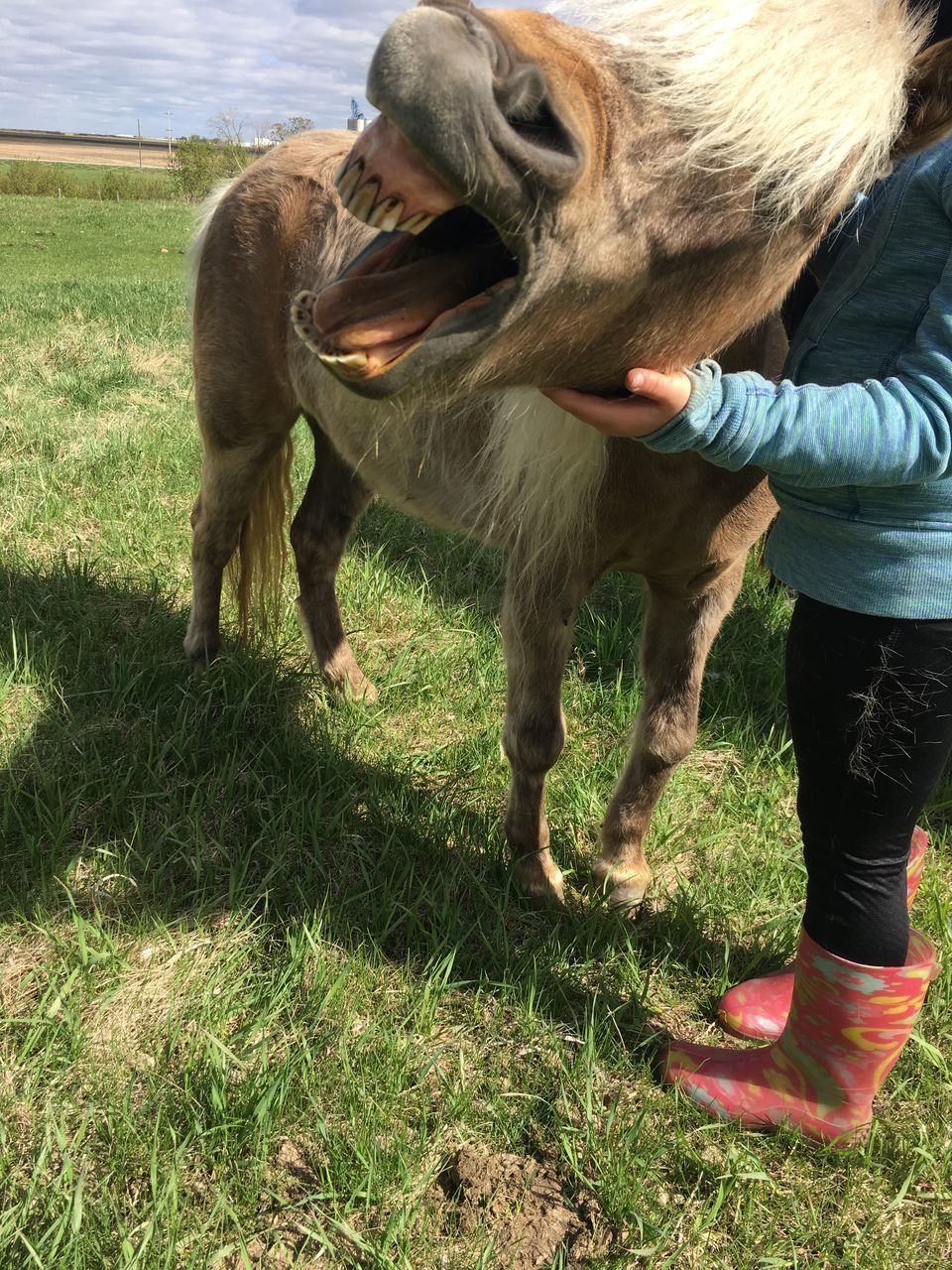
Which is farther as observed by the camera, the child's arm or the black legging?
the black legging

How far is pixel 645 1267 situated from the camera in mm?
1708

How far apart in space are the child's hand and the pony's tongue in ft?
0.78

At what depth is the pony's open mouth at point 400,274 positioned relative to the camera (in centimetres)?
118

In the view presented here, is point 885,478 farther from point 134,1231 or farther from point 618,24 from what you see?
point 134,1231

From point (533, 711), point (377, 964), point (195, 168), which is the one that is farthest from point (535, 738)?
point (195, 168)

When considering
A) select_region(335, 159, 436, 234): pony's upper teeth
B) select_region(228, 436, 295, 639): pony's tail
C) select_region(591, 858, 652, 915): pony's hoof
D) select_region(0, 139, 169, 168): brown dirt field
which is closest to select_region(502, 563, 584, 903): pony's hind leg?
select_region(591, 858, 652, 915): pony's hoof

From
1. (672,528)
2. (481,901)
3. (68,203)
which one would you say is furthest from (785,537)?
(68,203)

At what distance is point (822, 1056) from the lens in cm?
188

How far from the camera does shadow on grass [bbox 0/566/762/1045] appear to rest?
2406 millimetres

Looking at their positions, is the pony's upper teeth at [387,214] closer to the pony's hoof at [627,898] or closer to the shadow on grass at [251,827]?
the shadow on grass at [251,827]

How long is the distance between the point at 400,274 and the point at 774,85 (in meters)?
0.59

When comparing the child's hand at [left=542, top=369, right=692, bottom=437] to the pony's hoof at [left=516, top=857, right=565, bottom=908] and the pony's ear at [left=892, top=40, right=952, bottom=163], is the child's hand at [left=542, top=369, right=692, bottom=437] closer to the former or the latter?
the pony's ear at [left=892, top=40, right=952, bottom=163]

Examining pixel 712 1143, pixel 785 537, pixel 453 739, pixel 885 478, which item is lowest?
pixel 453 739

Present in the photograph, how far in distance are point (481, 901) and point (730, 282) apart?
69.1 inches
